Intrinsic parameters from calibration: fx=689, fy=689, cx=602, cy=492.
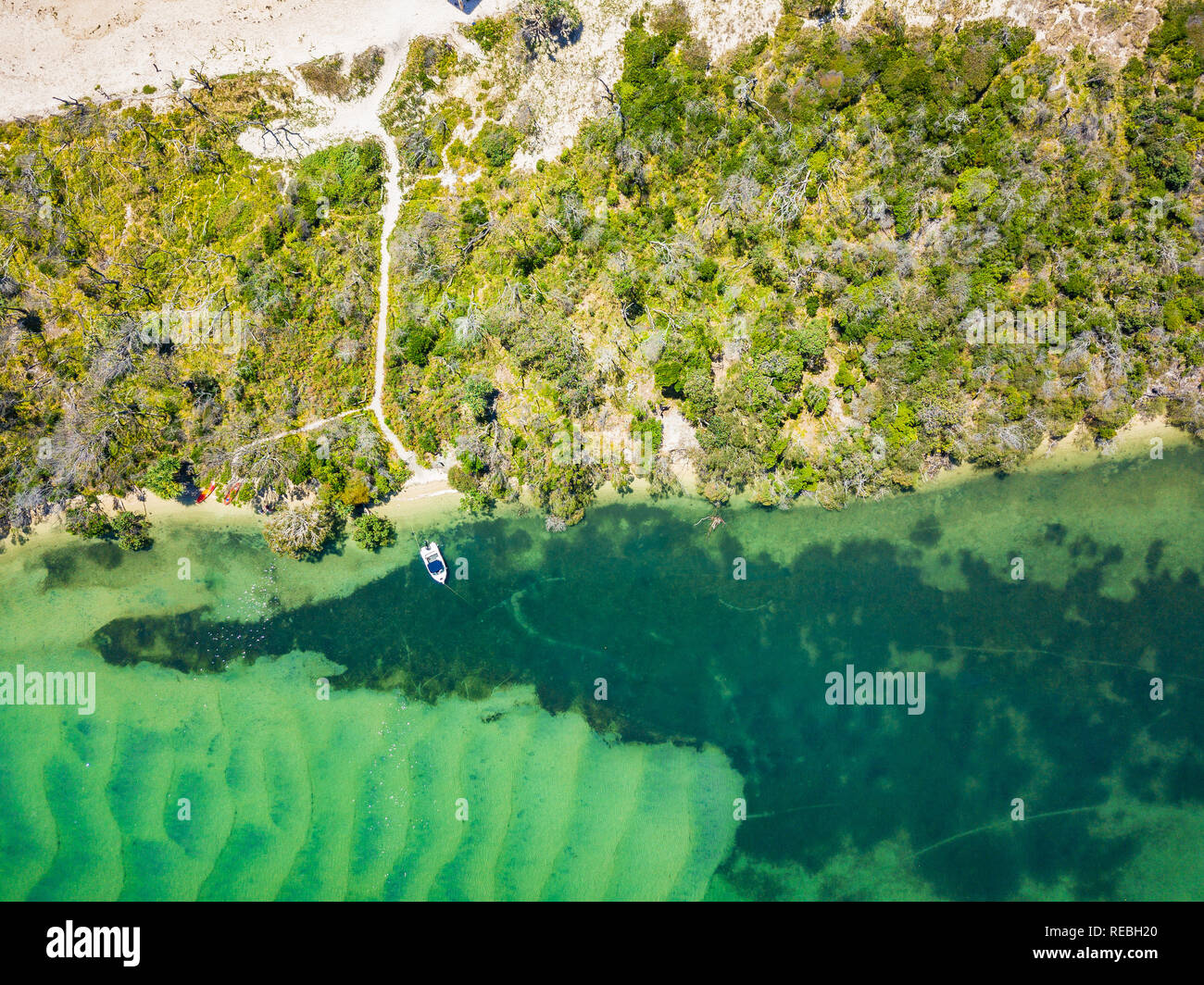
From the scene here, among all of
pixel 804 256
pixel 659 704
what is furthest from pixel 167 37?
pixel 659 704

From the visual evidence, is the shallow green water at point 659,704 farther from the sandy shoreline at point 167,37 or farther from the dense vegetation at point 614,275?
the sandy shoreline at point 167,37

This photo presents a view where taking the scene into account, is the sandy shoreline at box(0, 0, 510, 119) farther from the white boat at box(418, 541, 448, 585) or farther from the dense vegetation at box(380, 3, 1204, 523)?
the white boat at box(418, 541, 448, 585)

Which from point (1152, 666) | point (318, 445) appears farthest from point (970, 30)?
point (318, 445)

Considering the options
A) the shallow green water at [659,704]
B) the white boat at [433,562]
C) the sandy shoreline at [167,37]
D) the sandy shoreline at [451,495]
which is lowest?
the shallow green water at [659,704]

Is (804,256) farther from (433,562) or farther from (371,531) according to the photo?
(371,531)

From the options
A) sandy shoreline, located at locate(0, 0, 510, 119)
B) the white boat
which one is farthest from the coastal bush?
Result: sandy shoreline, located at locate(0, 0, 510, 119)

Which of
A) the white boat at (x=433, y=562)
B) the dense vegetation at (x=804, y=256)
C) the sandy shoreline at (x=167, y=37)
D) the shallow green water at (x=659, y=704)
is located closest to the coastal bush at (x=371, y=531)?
the shallow green water at (x=659, y=704)
